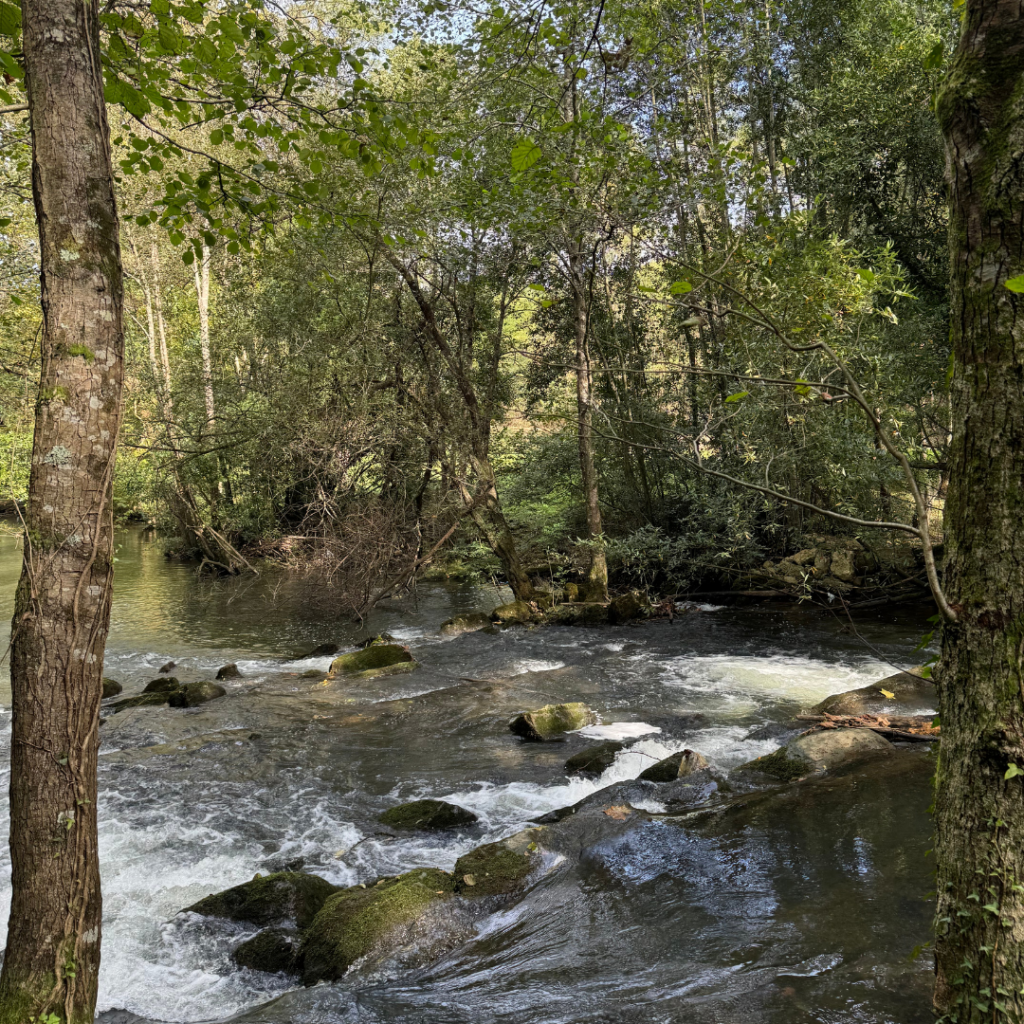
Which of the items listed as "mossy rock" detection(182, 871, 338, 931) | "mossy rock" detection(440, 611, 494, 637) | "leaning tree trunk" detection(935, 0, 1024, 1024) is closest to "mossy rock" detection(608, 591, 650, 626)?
"mossy rock" detection(440, 611, 494, 637)

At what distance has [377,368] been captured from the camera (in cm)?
1407

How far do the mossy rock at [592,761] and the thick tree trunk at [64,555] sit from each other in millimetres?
5109

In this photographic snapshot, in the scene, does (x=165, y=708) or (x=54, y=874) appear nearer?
(x=54, y=874)

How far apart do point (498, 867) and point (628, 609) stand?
9.32 m

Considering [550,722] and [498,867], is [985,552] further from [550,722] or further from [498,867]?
[550,722]

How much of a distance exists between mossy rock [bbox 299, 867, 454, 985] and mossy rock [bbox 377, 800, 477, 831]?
48.2 inches

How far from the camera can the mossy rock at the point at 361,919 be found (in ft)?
14.1

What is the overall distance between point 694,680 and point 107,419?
898cm

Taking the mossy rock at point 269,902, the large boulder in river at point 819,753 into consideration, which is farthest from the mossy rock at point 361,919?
the large boulder in river at point 819,753

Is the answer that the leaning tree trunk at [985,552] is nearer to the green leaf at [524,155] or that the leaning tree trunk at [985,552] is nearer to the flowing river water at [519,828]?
the flowing river water at [519,828]

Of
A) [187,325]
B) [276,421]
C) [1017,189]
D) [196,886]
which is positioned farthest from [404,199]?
[187,325]

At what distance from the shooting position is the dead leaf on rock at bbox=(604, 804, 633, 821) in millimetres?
5836

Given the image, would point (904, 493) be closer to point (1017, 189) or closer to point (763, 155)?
point (763, 155)

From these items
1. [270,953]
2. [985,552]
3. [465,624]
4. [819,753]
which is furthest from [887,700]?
[465,624]
